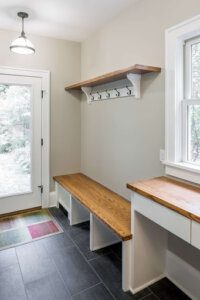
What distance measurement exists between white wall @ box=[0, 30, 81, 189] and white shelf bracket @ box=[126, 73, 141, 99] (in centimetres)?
147

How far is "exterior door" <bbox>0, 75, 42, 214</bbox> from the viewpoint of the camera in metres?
3.08

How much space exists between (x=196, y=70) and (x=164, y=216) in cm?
118

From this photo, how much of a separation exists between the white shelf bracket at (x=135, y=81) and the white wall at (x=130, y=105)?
58 mm

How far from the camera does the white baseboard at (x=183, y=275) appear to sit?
1.78 m

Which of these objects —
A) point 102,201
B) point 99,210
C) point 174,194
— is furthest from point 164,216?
point 102,201

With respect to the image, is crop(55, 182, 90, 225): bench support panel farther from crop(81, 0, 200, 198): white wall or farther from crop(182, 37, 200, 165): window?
crop(182, 37, 200, 165): window

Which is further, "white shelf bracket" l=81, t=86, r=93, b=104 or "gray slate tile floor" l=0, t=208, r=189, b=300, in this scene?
"white shelf bracket" l=81, t=86, r=93, b=104

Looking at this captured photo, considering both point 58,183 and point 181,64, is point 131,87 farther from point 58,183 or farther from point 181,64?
point 58,183

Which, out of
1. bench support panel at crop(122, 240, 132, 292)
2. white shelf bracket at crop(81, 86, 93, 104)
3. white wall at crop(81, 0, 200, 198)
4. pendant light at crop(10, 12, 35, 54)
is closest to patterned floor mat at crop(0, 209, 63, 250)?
white wall at crop(81, 0, 200, 198)

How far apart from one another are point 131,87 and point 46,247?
1920mm

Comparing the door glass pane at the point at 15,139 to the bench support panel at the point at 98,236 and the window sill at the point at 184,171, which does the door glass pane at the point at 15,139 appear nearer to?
the bench support panel at the point at 98,236

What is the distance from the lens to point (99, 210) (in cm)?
225

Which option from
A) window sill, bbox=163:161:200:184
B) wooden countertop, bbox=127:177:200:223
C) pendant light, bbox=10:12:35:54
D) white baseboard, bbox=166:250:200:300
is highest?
pendant light, bbox=10:12:35:54

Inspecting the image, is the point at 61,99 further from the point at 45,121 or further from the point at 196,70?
the point at 196,70
